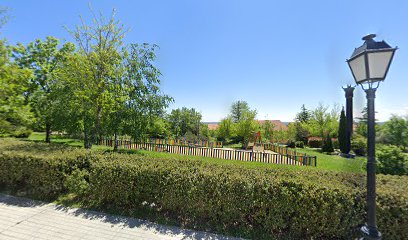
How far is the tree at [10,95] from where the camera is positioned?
399cm

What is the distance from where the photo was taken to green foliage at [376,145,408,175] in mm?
5289

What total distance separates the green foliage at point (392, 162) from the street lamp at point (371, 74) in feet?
13.6

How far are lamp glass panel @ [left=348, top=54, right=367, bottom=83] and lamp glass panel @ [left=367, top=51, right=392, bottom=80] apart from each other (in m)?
0.07

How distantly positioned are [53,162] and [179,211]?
337 cm

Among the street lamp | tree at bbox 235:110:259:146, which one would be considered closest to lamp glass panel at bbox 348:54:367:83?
the street lamp

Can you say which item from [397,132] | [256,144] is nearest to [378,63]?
[397,132]

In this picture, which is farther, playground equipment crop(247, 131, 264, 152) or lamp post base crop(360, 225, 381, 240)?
playground equipment crop(247, 131, 264, 152)

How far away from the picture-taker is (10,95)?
13.6 feet

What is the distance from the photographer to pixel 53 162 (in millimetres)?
4660

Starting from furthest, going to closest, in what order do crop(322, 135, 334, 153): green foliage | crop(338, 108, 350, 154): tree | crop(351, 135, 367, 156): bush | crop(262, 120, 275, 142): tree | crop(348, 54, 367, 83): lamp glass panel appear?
crop(262, 120, 275, 142): tree
crop(322, 135, 334, 153): green foliage
crop(338, 108, 350, 154): tree
crop(351, 135, 367, 156): bush
crop(348, 54, 367, 83): lamp glass panel

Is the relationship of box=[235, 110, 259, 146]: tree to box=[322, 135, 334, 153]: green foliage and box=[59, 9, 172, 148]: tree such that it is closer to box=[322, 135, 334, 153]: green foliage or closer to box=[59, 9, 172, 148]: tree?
box=[322, 135, 334, 153]: green foliage

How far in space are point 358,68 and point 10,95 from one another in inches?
258

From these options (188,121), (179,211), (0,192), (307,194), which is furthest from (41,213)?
(188,121)

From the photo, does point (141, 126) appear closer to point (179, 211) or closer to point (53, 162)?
point (53, 162)
